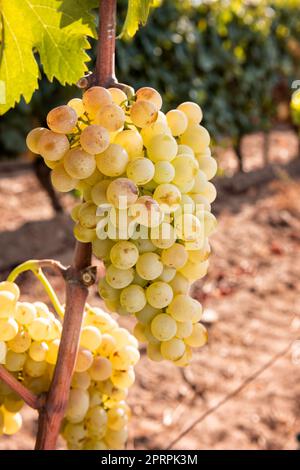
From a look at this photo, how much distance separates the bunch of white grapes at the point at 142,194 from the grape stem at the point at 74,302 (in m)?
0.03

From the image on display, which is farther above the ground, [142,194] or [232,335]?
[142,194]

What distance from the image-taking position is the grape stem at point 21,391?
95cm

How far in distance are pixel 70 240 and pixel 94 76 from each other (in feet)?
12.4

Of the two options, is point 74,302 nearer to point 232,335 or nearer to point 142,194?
point 142,194

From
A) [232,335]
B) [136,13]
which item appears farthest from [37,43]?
[232,335]

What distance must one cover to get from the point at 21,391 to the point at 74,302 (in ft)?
0.57

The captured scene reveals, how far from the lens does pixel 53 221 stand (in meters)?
4.80

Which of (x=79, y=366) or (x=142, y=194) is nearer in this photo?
(x=142, y=194)

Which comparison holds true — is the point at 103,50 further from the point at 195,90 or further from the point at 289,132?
the point at 289,132

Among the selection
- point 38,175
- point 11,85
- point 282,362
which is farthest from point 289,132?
point 11,85

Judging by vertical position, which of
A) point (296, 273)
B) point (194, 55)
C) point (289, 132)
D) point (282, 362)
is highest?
point (194, 55)

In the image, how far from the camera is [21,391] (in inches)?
38.8

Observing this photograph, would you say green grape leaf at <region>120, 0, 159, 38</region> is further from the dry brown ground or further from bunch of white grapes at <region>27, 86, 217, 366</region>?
the dry brown ground

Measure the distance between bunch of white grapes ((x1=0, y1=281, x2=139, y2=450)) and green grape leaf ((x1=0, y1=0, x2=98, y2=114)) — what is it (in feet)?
1.00
